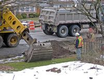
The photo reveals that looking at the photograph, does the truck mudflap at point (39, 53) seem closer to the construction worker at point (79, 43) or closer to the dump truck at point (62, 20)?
the construction worker at point (79, 43)

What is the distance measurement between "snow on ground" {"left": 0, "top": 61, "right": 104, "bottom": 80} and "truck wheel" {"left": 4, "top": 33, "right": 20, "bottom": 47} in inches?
332

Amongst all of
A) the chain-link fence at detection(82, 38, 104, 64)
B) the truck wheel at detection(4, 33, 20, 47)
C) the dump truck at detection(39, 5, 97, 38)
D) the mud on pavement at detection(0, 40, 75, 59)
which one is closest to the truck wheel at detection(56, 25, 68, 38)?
the dump truck at detection(39, 5, 97, 38)

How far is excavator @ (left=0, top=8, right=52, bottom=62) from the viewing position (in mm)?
14849

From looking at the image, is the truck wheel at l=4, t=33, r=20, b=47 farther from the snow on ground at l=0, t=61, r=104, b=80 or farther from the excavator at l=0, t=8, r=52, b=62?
the snow on ground at l=0, t=61, r=104, b=80

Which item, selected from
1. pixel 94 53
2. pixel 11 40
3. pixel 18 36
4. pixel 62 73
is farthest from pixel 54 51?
pixel 62 73

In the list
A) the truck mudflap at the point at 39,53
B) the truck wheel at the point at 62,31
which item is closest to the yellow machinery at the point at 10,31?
the truck mudflap at the point at 39,53

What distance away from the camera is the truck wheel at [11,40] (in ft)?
66.7

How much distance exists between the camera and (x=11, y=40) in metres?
20.5

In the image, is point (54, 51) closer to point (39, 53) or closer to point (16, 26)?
point (16, 26)

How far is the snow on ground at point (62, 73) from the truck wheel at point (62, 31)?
13.0 meters

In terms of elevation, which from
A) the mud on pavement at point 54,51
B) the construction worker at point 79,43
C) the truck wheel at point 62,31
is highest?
the construction worker at point 79,43

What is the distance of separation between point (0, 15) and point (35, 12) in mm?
32153

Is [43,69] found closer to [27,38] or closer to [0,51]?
[27,38]

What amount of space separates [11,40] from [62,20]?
6.23m
